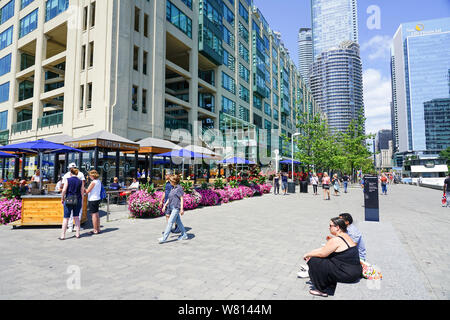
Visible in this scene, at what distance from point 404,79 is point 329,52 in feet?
152

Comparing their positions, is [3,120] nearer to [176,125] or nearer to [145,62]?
[145,62]

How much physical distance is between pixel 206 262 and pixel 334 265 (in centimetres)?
231

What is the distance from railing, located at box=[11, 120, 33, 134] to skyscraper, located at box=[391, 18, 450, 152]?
6501 inches

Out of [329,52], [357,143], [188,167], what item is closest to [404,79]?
[329,52]

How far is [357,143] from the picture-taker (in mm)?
35938

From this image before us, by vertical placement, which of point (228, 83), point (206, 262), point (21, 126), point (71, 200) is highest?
point (228, 83)

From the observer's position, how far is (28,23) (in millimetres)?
27953

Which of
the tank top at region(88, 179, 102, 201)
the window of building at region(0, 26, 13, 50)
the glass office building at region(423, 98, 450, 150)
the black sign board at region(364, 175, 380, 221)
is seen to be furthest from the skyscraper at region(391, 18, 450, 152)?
the tank top at region(88, 179, 102, 201)

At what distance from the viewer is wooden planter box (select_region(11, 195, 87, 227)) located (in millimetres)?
7910

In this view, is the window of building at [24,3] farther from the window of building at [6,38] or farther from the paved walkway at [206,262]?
the paved walkway at [206,262]

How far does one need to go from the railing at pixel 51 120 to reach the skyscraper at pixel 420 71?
164 m

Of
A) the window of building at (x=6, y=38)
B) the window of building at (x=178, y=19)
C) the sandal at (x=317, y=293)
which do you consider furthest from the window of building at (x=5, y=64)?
the sandal at (x=317, y=293)

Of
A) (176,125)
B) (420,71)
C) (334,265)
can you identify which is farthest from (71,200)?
(420,71)

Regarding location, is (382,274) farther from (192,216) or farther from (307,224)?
(192,216)
